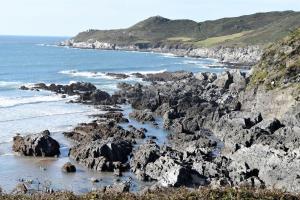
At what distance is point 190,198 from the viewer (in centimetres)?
1989

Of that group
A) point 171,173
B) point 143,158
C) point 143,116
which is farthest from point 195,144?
point 143,116

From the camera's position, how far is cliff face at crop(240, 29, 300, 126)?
5609cm

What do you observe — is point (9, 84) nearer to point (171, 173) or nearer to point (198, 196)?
point (171, 173)

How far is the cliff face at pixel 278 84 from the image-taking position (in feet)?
184

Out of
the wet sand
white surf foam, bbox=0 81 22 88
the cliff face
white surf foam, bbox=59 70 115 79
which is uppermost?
the cliff face

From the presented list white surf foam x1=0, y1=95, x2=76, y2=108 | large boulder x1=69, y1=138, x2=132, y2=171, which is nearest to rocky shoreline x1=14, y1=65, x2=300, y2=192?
large boulder x1=69, y1=138, x2=132, y2=171

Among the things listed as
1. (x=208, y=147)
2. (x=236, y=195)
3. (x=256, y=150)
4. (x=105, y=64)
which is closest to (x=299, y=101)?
(x=208, y=147)

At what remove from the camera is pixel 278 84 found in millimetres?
61156

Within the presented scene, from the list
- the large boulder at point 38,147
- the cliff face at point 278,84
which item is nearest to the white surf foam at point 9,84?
the cliff face at point 278,84

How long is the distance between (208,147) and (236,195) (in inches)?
1221

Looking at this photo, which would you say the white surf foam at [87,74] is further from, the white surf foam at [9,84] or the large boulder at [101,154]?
the large boulder at [101,154]

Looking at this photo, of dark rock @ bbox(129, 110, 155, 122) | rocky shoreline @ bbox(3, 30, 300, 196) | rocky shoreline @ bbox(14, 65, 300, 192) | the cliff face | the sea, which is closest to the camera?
rocky shoreline @ bbox(14, 65, 300, 192)

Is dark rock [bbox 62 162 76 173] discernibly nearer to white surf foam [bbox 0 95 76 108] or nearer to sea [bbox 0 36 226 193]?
sea [bbox 0 36 226 193]

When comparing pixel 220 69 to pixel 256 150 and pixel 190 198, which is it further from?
pixel 190 198
